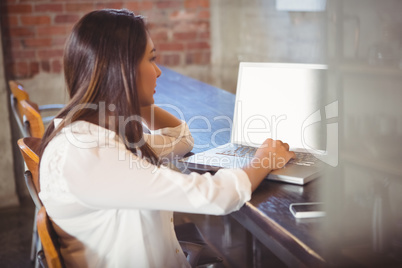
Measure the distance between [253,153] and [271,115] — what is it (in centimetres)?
15

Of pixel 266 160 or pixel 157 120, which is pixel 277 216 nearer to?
pixel 266 160

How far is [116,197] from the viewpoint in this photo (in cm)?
83

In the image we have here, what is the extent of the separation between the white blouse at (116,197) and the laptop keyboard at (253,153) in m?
0.24

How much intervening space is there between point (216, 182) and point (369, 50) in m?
0.57

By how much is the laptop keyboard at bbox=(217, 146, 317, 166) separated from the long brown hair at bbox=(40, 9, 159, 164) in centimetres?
38

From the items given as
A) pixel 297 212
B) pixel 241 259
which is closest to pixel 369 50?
pixel 297 212

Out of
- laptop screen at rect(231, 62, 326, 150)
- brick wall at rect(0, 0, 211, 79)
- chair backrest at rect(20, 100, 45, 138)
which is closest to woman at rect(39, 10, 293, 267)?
laptop screen at rect(231, 62, 326, 150)

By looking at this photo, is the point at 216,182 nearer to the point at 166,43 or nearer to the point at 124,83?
the point at 124,83

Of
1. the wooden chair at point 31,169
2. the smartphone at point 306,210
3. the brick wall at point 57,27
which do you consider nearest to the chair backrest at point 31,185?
the wooden chair at point 31,169

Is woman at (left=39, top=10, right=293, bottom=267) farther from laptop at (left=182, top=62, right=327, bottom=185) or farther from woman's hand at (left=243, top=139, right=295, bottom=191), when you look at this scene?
laptop at (left=182, top=62, right=327, bottom=185)

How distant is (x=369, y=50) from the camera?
0.36 m

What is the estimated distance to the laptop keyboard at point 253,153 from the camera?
112 centimetres

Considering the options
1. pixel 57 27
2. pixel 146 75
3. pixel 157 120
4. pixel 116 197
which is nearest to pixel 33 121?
pixel 157 120

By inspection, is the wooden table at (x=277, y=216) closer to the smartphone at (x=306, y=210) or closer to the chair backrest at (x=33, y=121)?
the smartphone at (x=306, y=210)
